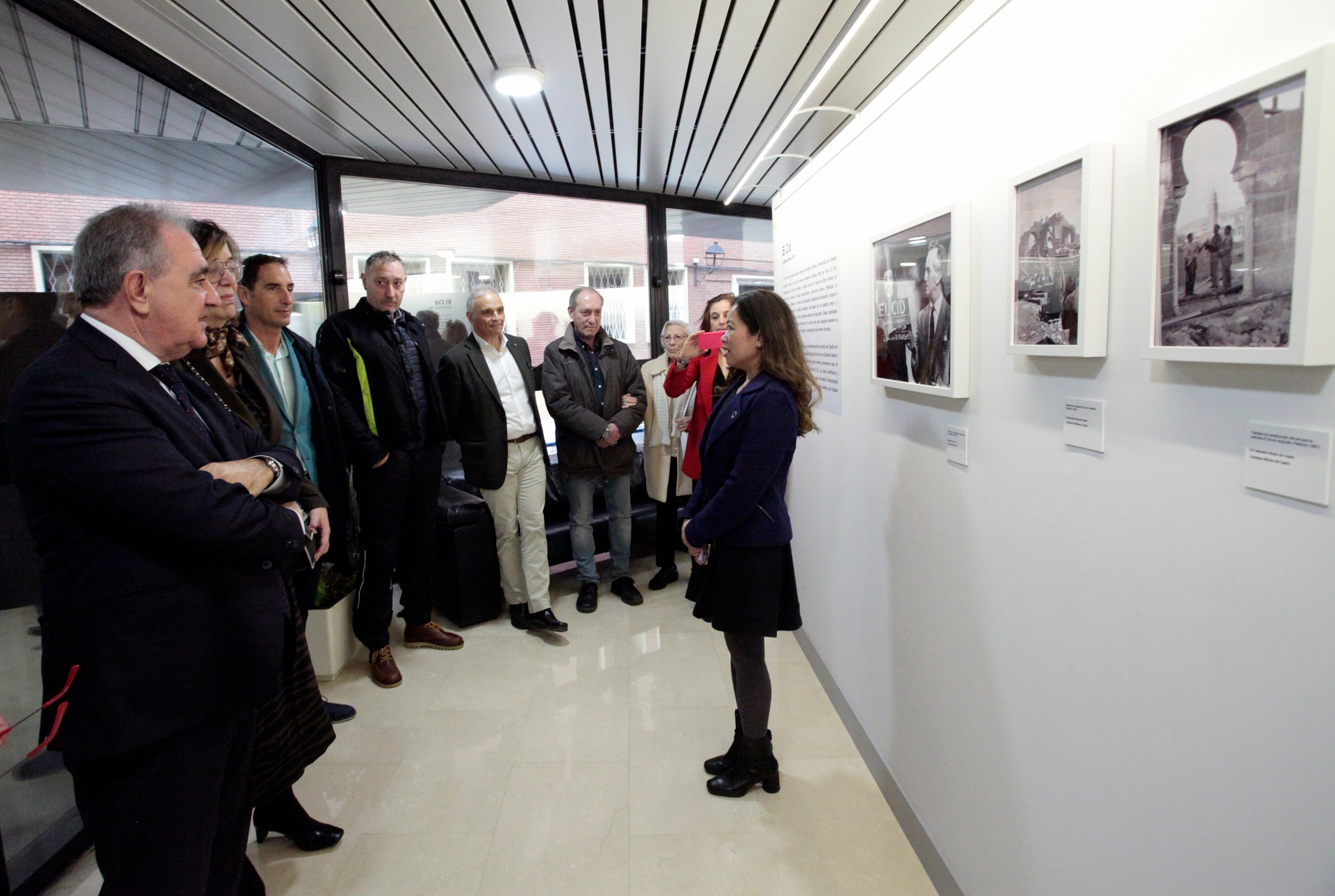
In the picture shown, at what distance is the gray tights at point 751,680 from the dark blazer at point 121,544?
53.0 inches

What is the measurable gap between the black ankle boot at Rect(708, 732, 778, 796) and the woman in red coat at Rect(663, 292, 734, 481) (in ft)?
4.48

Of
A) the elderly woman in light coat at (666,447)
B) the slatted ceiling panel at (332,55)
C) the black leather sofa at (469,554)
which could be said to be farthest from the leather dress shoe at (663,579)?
the slatted ceiling panel at (332,55)

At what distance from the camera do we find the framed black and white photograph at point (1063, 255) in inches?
41.0

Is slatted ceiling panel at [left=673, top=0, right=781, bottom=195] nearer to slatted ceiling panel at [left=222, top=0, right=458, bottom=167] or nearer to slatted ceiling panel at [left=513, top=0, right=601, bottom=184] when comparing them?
slatted ceiling panel at [left=513, top=0, right=601, bottom=184]

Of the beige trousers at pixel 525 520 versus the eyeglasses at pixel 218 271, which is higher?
the eyeglasses at pixel 218 271

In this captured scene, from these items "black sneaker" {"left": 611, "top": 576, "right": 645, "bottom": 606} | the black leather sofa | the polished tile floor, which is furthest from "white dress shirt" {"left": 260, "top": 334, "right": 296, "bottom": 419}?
"black sneaker" {"left": 611, "top": 576, "right": 645, "bottom": 606}

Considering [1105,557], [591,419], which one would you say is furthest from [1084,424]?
[591,419]

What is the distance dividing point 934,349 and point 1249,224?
0.82m

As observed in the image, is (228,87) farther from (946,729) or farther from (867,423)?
(946,729)

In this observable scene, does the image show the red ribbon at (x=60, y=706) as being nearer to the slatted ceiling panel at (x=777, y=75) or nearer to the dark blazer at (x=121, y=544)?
the dark blazer at (x=121, y=544)

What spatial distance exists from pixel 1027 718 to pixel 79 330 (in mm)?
1930

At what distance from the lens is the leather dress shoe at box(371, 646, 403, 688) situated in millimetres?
2836

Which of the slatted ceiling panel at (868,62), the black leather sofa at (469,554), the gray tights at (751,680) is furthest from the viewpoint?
the black leather sofa at (469,554)

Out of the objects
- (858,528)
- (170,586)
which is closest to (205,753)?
(170,586)
